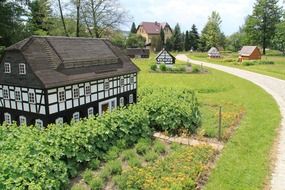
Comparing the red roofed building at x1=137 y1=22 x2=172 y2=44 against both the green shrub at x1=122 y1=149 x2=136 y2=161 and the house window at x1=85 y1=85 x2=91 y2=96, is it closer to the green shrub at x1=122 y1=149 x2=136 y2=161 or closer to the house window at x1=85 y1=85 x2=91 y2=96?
the house window at x1=85 y1=85 x2=91 y2=96

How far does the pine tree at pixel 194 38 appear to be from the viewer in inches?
4013

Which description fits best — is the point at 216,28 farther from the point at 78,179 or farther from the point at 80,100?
the point at 78,179

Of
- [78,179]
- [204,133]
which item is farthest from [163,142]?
[78,179]

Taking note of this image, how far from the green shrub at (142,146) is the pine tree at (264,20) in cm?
7256

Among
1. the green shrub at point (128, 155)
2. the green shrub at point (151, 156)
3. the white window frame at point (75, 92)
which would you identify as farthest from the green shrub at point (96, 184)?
the white window frame at point (75, 92)

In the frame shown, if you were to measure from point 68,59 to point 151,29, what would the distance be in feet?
296

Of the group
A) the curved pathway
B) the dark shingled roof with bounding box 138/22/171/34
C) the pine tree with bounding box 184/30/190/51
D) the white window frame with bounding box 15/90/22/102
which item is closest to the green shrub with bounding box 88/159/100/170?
the curved pathway

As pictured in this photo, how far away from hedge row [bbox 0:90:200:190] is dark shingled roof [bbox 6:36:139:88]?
410 cm

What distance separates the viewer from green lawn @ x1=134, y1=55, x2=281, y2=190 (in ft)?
38.2

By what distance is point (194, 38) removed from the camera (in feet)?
335

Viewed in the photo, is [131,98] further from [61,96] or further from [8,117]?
[8,117]

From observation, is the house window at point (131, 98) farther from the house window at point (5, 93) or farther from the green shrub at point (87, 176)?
the green shrub at point (87, 176)

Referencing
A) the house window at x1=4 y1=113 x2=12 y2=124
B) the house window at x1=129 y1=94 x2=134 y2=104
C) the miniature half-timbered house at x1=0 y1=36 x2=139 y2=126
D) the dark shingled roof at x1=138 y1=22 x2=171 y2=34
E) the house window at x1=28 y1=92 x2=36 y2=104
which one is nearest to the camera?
the miniature half-timbered house at x1=0 y1=36 x2=139 y2=126

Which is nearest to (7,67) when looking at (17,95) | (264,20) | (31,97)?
(17,95)
